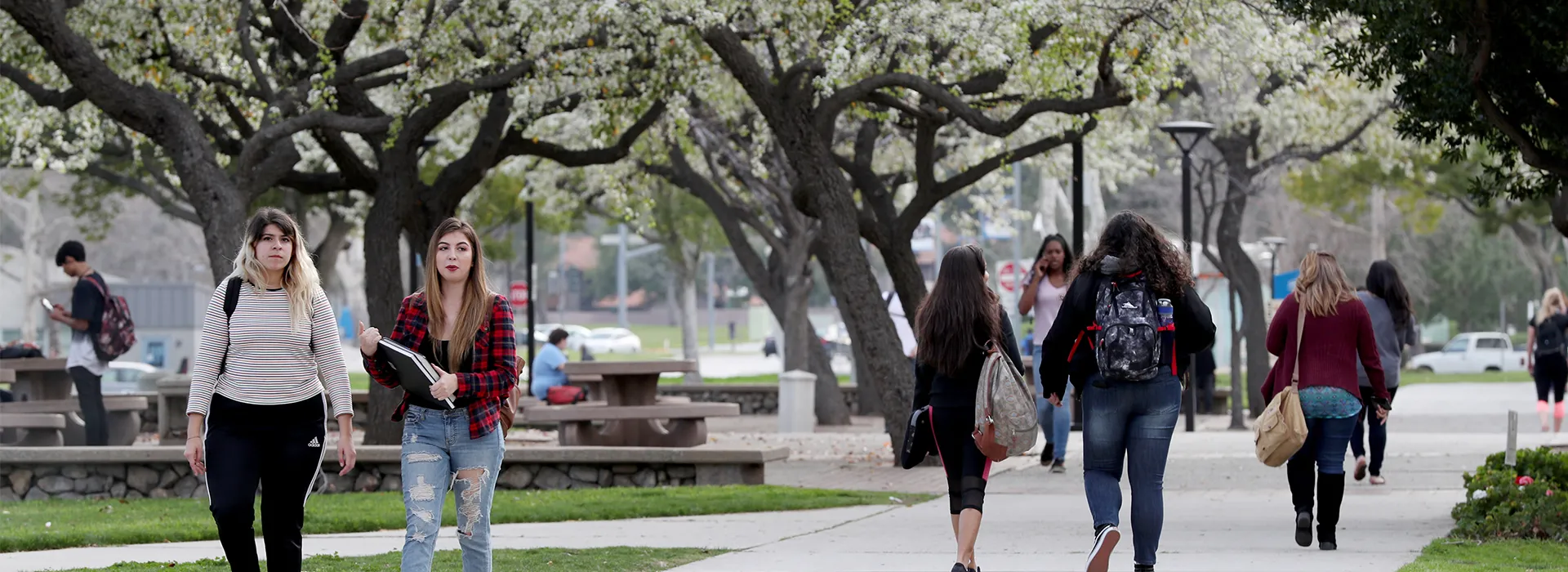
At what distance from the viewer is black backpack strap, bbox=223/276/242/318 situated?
6.26 meters

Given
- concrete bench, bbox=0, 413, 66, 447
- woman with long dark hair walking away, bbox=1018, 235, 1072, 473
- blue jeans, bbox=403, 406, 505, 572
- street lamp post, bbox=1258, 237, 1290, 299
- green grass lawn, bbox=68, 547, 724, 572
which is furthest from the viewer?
street lamp post, bbox=1258, 237, 1290, 299

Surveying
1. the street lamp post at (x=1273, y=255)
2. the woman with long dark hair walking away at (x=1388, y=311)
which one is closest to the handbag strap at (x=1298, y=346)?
the woman with long dark hair walking away at (x=1388, y=311)

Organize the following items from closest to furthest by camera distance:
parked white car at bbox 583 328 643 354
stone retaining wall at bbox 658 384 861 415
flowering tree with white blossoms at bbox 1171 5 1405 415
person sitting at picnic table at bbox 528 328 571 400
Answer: person sitting at picnic table at bbox 528 328 571 400 → flowering tree with white blossoms at bbox 1171 5 1405 415 → stone retaining wall at bbox 658 384 861 415 → parked white car at bbox 583 328 643 354

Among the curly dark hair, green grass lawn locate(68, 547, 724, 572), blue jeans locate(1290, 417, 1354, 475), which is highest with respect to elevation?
the curly dark hair

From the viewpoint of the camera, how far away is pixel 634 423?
15008mm

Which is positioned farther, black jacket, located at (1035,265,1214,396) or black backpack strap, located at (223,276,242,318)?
black jacket, located at (1035,265,1214,396)

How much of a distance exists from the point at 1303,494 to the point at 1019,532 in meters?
1.56

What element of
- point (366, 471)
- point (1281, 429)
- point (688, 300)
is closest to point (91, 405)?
point (366, 471)

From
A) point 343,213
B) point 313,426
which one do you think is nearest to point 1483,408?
point 343,213

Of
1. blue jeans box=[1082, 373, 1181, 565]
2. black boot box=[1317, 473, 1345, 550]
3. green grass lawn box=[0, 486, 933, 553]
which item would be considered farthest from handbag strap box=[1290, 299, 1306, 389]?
green grass lawn box=[0, 486, 933, 553]

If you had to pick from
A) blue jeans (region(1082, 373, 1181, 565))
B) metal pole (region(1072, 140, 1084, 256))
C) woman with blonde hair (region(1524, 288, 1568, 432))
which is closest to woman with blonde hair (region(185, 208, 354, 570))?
blue jeans (region(1082, 373, 1181, 565))

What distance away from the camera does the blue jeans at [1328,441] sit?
866 cm

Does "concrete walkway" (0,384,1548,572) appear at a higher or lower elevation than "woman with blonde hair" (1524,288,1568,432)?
lower

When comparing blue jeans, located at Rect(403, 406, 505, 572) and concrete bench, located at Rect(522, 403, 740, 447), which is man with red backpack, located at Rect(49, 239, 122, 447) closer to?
concrete bench, located at Rect(522, 403, 740, 447)
